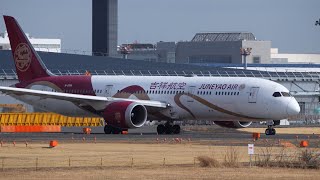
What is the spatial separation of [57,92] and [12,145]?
22940mm

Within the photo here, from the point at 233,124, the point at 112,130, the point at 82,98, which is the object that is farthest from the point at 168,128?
the point at 82,98

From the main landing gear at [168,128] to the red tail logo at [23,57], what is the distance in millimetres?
13454

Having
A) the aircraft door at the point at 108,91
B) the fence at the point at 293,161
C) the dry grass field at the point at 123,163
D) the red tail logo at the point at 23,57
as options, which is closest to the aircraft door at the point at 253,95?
the aircraft door at the point at 108,91

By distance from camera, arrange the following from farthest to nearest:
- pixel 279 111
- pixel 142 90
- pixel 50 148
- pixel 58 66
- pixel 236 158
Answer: pixel 58 66 → pixel 142 90 → pixel 279 111 → pixel 50 148 → pixel 236 158

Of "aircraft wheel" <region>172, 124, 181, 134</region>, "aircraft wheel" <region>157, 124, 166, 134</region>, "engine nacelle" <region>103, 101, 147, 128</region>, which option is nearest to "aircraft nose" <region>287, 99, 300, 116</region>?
"aircraft wheel" <region>172, 124, 181, 134</region>

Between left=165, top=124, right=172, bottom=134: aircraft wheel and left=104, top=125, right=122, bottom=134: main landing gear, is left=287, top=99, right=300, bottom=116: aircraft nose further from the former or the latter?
left=104, top=125, right=122, bottom=134: main landing gear

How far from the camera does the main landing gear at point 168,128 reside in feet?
254

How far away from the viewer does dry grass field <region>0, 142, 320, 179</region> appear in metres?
41.1

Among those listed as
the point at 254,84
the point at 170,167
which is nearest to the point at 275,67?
the point at 254,84

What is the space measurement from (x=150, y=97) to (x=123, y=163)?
32.1m

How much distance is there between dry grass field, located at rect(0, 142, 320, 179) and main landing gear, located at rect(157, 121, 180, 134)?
1604 cm

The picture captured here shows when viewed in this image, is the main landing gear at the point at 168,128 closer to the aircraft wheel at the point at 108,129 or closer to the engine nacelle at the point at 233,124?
the engine nacelle at the point at 233,124

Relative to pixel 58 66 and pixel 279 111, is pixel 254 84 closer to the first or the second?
pixel 279 111

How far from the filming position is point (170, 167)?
44.8m
